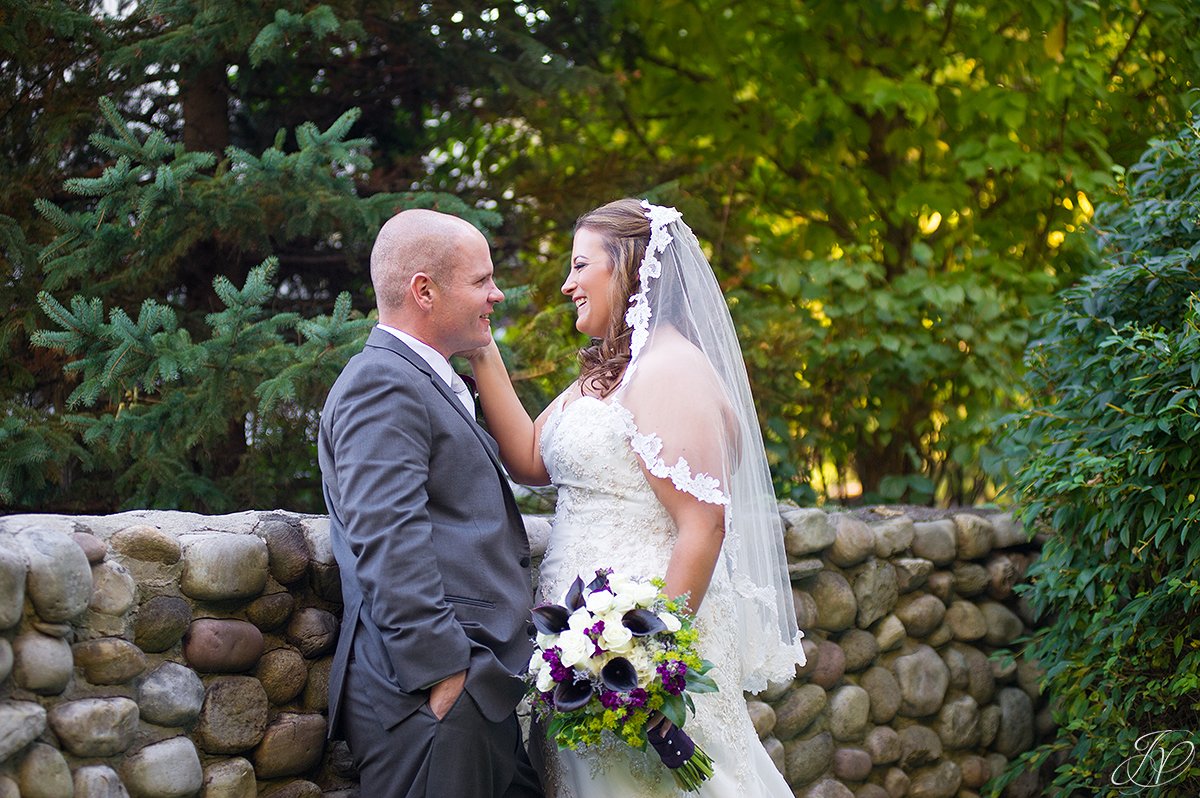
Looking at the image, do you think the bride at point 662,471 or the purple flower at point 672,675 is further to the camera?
the bride at point 662,471

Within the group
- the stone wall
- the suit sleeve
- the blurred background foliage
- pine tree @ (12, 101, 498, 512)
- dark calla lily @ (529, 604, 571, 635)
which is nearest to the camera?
the stone wall

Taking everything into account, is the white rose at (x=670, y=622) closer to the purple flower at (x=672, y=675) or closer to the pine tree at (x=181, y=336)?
the purple flower at (x=672, y=675)

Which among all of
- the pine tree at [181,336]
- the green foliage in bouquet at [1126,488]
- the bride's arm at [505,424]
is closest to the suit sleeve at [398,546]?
the bride's arm at [505,424]

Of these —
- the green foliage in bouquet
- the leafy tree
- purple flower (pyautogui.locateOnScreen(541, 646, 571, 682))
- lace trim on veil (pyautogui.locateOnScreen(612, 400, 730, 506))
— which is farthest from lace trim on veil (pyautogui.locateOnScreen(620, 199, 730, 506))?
the leafy tree

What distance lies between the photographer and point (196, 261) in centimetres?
474

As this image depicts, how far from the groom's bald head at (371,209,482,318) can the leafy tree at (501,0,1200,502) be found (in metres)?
Answer: 2.64

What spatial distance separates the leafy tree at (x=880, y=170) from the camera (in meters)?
5.99

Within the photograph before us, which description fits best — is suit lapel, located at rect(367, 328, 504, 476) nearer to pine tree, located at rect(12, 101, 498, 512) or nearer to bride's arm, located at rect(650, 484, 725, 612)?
bride's arm, located at rect(650, 484, 725, 612)

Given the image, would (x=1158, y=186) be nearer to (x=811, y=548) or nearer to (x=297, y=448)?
(x=811, y=548)

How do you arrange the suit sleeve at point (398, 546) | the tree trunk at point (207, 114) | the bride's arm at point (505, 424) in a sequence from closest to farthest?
the suit sleeve at point (398, 546) → the bride's arm at point (505, 424) → the tree trunk at point (207, 114)

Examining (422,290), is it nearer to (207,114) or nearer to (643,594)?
(643,594)

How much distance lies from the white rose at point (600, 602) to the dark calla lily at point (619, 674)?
114 mm

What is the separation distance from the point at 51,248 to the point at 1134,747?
4.19m

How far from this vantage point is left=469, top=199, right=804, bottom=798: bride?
2.94 m
